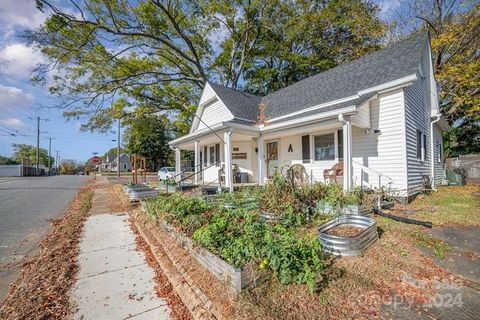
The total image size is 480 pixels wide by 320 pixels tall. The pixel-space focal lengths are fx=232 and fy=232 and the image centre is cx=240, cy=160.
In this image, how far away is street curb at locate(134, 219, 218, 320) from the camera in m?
2.40

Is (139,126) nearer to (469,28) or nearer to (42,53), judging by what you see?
(42,53)

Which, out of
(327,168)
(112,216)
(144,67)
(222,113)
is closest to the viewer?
Answer: (112,216)

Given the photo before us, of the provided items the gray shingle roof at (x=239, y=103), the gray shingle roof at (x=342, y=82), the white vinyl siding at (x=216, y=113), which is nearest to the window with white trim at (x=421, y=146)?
the gray shingle roof at (x=342, y=82)

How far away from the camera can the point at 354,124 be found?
748 cm

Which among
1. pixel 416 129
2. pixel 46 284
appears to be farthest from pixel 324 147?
pixel 46 284

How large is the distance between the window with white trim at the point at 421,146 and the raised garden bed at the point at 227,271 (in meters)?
9.44

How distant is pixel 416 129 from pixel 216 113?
9498mm

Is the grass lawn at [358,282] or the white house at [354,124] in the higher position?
the white house at [354,124]

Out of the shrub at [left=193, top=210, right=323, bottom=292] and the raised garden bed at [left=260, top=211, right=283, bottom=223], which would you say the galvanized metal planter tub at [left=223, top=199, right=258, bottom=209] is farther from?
the shrub at [left=193, top=210, right=323, bottom=292]

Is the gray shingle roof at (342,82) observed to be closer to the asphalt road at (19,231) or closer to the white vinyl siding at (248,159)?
the white vinyl siding at (248,159)

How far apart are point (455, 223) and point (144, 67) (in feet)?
65.0

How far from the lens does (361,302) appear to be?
244 cm

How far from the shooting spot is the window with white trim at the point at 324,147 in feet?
29.2

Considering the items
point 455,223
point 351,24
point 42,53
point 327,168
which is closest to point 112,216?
point 327,168
